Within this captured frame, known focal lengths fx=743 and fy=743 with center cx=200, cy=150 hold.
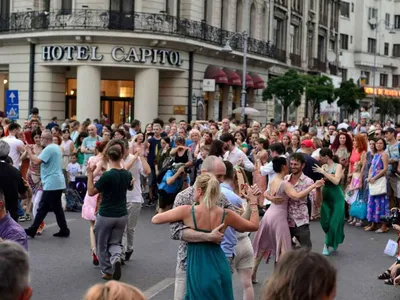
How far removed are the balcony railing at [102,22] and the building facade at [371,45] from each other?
38.2m

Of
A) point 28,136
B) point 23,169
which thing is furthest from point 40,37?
point 23,169

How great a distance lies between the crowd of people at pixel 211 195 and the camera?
6.48 metres

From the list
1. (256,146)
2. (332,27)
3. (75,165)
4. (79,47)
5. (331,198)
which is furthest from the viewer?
(332,27)

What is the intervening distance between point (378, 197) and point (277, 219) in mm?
6224

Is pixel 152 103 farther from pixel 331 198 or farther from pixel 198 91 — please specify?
pixel 331 198

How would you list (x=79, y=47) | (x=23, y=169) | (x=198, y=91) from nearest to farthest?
1. (x=23, y=169)
2. (x=79, y=47)
3. (x=198, y=91)

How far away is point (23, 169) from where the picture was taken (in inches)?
606

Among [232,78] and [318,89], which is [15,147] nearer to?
[232,78]

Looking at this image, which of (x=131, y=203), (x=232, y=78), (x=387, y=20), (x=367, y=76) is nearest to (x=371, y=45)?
(x=367, y=76)

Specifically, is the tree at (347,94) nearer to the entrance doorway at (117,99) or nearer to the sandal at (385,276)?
the entrance doorway at (117,99)

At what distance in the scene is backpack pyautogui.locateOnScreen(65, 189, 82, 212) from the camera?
1670cm

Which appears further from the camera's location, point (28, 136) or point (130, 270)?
point (28, 136)

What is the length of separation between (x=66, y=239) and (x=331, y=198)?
4.57 metres

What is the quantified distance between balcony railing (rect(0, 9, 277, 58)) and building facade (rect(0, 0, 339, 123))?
4 centimetres
